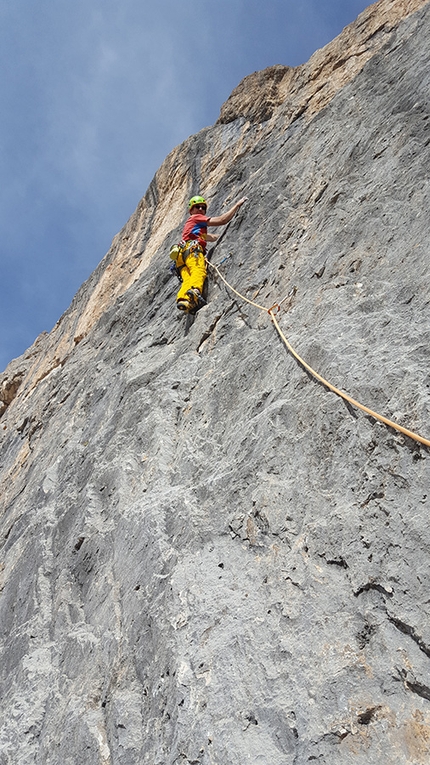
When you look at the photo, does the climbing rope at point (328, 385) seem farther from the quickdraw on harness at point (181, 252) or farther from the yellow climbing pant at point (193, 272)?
the quickdraw on harness at point (181, 252)

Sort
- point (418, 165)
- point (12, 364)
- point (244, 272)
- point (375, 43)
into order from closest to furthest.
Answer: point (418, 165) < point (244, 272) < point (375, 43) < point (12, 364)

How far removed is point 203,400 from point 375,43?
506 centimetres

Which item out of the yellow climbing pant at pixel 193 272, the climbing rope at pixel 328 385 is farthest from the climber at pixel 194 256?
the climbing rope at pixel 328 385

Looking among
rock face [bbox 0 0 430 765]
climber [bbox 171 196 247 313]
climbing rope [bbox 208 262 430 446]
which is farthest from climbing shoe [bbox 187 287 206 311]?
climbing rope [bbox 208 262 430 446]

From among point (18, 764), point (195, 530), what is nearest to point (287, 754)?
point (195, 530)

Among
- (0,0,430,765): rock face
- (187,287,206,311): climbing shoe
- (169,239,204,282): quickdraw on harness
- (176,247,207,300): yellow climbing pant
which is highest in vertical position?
(169,239,204,282): quickdraw on harness

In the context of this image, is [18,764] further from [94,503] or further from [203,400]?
[203,400]

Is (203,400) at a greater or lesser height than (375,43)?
lesser

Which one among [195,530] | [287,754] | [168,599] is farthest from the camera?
[195,530]

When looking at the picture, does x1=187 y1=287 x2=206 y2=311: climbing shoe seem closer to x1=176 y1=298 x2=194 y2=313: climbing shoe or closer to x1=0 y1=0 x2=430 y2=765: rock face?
x1=176 y1=298 x2=194 y2=313: climbing shoe

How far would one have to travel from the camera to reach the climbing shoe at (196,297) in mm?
6320

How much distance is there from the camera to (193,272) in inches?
261

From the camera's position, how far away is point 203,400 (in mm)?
5141

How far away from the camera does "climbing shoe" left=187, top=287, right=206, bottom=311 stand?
6320 millimetres
